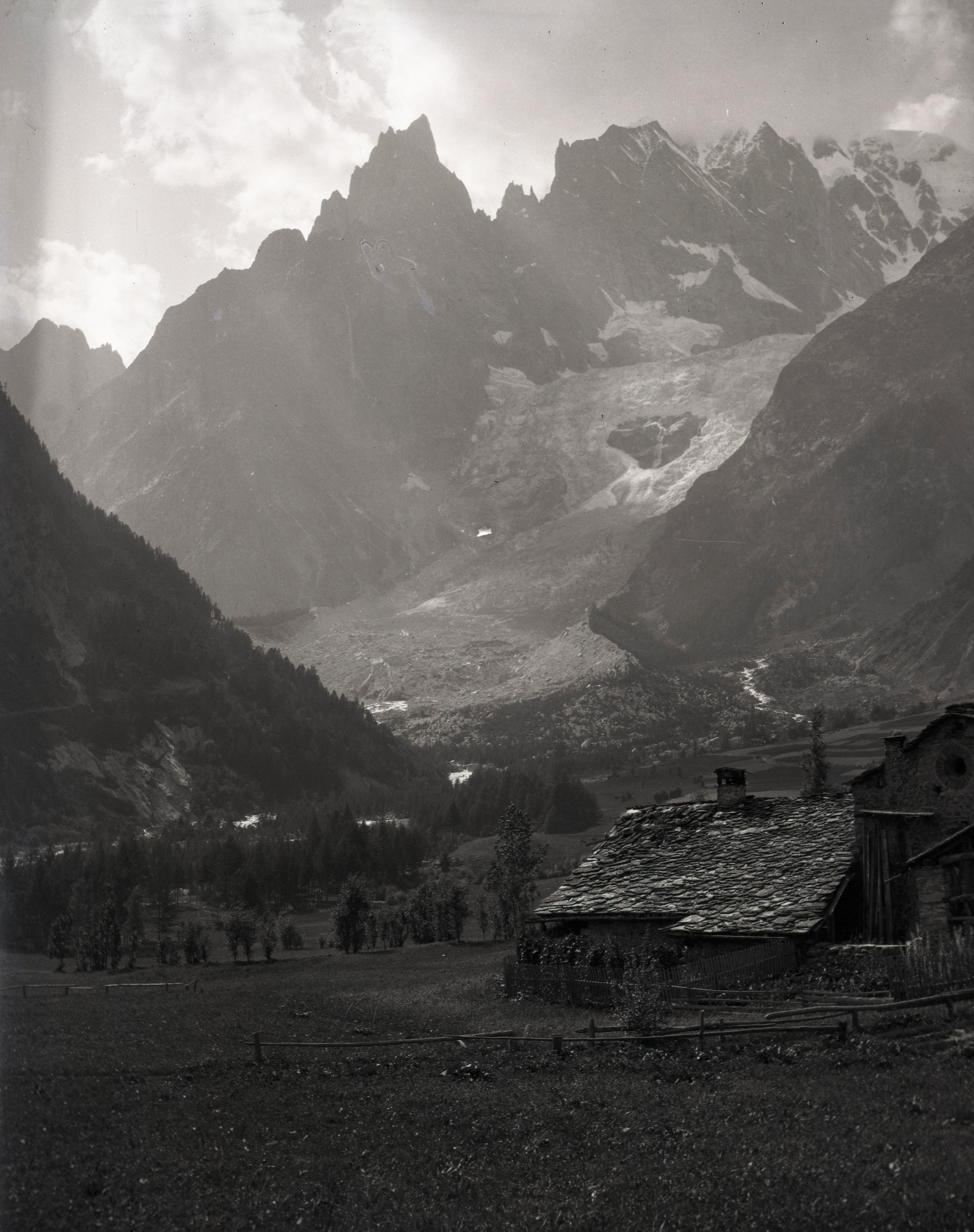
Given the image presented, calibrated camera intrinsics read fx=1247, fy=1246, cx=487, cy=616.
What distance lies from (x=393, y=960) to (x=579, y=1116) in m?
56.0

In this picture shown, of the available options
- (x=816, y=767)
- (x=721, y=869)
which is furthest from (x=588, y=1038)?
(x=816, y=767)

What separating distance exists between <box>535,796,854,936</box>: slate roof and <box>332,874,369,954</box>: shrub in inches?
1589

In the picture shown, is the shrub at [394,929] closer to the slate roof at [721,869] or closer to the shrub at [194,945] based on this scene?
the shrub at [194,945]

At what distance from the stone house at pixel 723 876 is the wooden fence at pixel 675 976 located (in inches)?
52.7

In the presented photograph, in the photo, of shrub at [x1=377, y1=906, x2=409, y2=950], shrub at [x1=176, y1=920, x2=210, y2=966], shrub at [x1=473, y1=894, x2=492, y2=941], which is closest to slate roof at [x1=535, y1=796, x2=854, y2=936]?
shrub at [x1=473, y1=894, x2=492, y2=941]

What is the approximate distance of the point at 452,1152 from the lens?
2452cm

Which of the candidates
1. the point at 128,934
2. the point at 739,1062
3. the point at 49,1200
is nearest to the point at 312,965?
the point at 128,934

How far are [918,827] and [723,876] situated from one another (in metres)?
8.51

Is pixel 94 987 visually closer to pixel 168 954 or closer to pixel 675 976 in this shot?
pixel 168 954

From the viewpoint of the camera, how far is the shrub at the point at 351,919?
94500 mm

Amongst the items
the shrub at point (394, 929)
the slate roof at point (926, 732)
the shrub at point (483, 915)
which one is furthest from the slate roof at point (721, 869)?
the shrub at point (394, 929)

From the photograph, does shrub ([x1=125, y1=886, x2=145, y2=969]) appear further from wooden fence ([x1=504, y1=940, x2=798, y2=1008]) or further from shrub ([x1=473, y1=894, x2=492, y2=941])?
wooden fence ([x1=504, y1=940, x2=798, y2=1008])

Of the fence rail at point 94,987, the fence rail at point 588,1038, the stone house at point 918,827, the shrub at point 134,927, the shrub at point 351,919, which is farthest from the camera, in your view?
the shrub at point 134,927

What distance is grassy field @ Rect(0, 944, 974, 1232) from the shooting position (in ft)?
66.6
